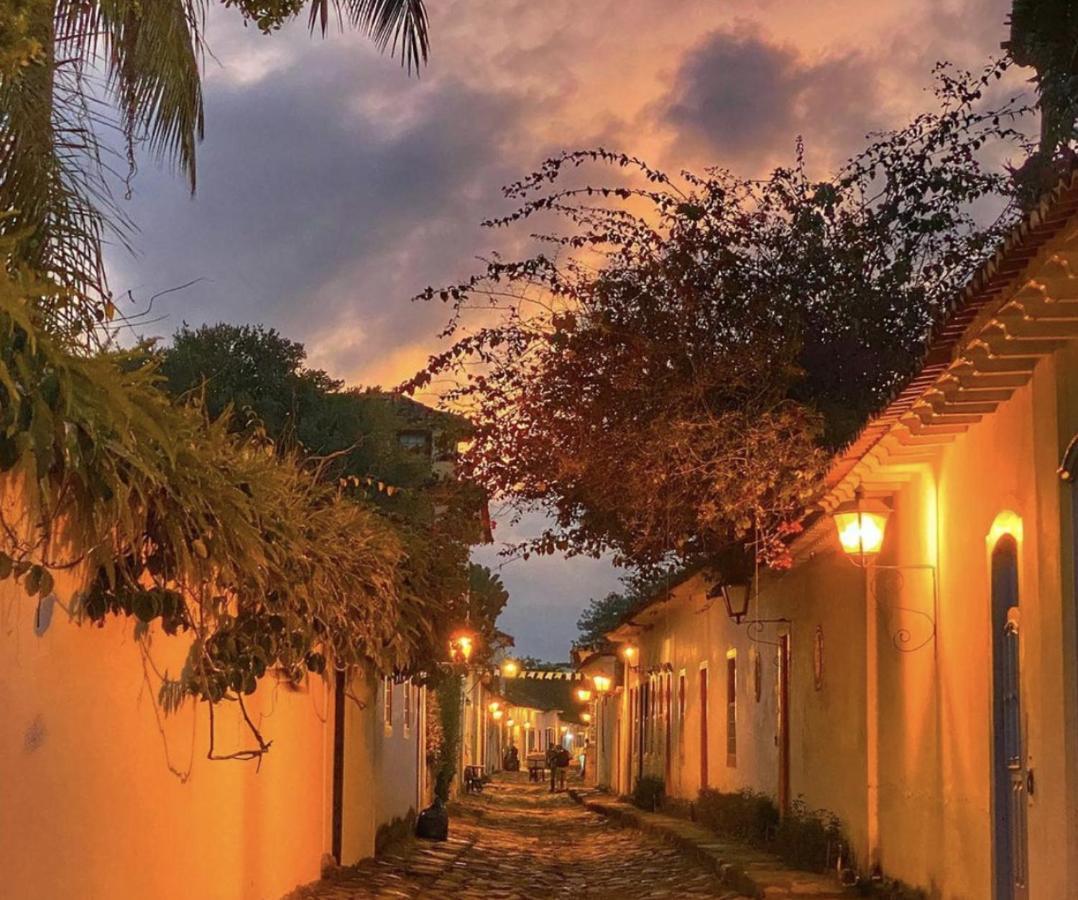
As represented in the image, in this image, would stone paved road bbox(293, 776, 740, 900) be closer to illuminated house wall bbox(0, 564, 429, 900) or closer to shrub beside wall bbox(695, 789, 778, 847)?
shrub beside wall bbox(695, 789, 778, 847)

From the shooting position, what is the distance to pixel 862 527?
10828mm

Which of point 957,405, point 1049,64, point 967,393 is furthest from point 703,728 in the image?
point 967,393

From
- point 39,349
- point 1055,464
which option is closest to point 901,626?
point 1055,464

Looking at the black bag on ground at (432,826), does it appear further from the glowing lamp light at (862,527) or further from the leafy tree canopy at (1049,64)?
the leafy tree canopy at (1049,64)

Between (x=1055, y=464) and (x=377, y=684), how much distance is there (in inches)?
374

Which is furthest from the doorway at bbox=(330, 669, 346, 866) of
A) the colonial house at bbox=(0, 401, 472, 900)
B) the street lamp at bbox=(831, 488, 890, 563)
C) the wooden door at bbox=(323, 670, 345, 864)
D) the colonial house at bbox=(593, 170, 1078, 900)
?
the street lamp at bbox=(831, 488, 890, 563)

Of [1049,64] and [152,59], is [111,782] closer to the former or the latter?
[152,59]

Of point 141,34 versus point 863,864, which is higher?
point 141,34

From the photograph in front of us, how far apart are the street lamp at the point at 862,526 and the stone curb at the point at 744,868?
2680 millimetres

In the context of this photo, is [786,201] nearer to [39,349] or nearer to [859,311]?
[859,311]

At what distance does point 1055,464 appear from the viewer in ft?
24.4

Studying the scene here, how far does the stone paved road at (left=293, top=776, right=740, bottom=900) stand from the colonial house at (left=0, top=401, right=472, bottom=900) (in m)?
0.70

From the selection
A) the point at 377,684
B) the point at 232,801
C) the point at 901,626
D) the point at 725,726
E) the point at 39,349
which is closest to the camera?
the point at 39,349

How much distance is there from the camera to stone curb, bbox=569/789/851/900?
11.9 metres
